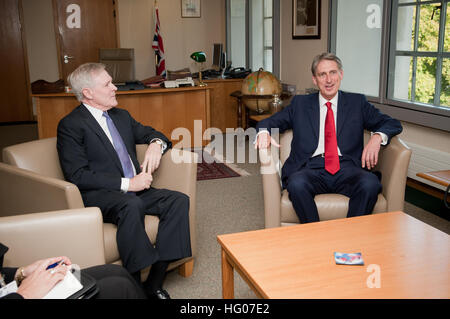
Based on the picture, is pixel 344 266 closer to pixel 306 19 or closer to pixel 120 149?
pixel 120 149

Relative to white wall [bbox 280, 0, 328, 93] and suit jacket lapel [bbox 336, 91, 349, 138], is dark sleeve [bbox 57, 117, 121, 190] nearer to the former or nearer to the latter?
suit jacket lapel [bbox 336, 91, 349, 138]

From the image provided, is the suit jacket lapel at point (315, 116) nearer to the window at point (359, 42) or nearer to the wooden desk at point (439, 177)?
the wooden desk at point (439, 177)

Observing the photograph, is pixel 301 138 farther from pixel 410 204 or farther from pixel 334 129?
pixel 410 204

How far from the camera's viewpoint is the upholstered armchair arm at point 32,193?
2035 millimetres

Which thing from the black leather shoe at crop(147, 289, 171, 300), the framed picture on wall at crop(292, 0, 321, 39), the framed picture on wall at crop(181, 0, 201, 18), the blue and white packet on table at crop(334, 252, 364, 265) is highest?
the framed picture on wall at crop(181, 0, 201, 18)

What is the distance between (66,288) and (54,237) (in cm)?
37

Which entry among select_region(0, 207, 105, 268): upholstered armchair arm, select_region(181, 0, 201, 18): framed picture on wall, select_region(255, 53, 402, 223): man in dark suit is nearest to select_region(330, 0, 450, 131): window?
select_region(255, 53, 402, 223): man in dark suit

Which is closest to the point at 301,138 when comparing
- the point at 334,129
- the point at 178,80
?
the point at 334,129

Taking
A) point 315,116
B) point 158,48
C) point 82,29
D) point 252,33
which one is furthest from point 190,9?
point 315,116

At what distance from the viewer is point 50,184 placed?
2074 mm

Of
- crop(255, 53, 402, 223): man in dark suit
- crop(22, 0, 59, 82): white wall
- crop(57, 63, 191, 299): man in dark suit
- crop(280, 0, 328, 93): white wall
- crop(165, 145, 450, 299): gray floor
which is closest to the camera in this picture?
crop(57, 63, 191, 299): man in dark suit

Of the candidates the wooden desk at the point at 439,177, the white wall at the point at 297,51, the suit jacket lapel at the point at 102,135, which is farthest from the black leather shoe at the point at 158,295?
the white wall at the point at 297,51

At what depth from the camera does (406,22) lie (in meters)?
3.73

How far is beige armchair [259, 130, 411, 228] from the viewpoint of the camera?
2.54 metres
